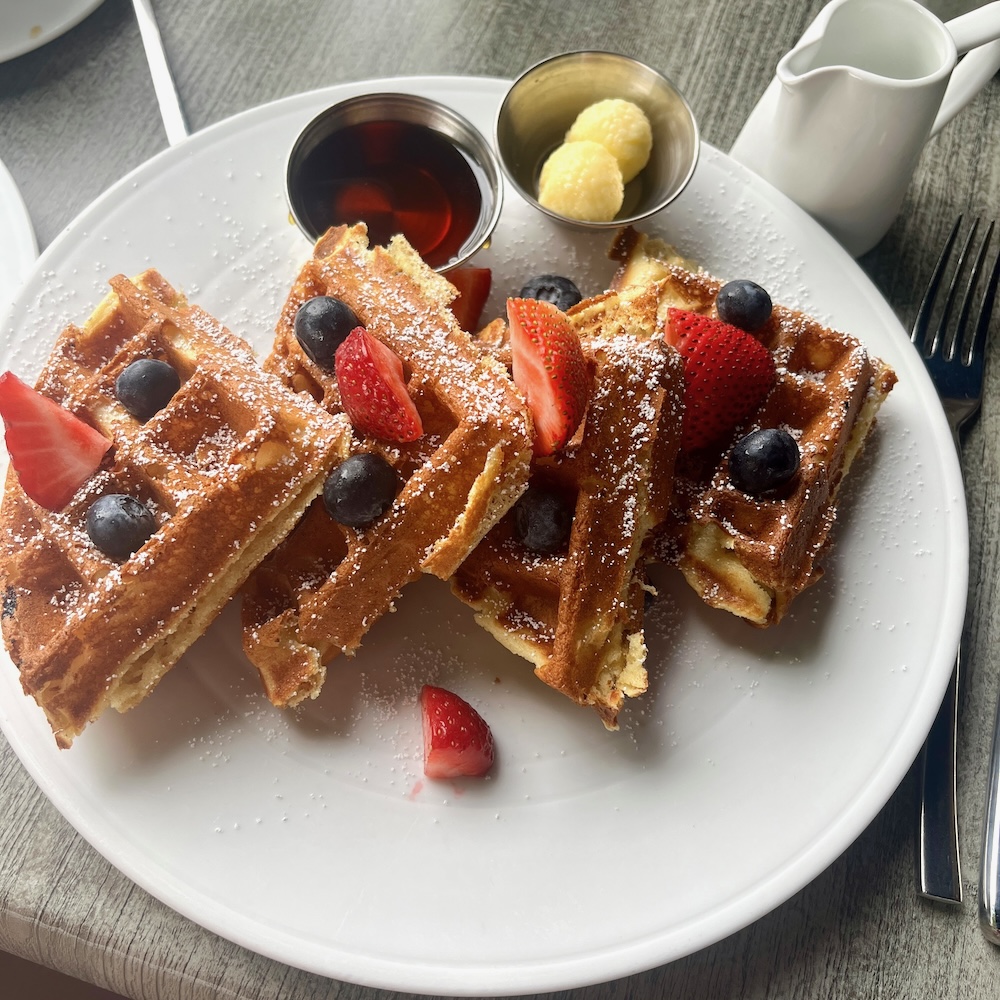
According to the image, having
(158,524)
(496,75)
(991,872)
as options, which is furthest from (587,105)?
→ (991,872)

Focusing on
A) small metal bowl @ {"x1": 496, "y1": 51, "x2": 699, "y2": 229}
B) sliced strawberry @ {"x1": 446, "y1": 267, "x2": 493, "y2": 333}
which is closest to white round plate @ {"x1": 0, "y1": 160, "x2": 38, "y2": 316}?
sliced strawberry @ {"x1": 446, "y1": 267, "x2": 493, "y2": 333}

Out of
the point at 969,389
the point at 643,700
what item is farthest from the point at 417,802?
the point at 969,389

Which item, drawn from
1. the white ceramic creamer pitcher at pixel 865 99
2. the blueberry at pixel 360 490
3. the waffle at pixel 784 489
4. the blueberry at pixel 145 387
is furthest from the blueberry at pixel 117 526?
the white ceramic creamer pitcher at pixel 865 99

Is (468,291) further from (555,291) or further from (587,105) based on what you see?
(587,105)

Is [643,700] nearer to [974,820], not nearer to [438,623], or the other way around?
[438,623]

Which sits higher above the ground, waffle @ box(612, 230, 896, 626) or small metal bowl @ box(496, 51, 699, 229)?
small metal bowl @ box(496, 51, 699, 229)

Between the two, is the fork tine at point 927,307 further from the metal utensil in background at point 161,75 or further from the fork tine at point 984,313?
the metal utensil in background at point 161,75

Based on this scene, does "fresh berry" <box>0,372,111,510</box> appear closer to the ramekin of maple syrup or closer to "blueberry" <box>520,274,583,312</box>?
the ramekin of maple syrup
